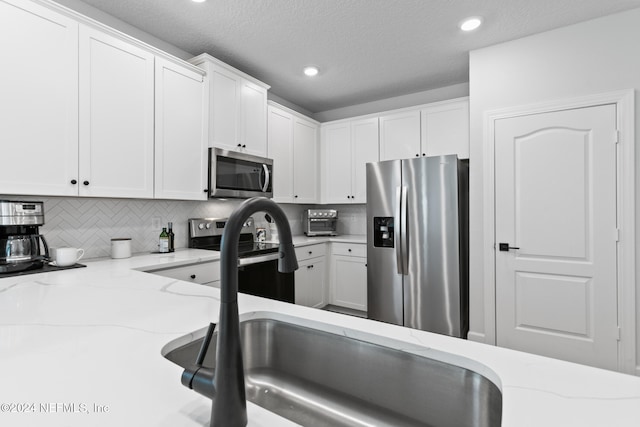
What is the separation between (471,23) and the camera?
7.75 feet

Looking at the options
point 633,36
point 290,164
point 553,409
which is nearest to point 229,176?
point 290,164

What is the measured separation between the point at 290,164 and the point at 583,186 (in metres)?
2.70

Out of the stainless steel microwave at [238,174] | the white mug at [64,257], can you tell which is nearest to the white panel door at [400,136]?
the stainless steel microwave at [238,174]

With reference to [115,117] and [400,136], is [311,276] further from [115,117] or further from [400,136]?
[115,117]

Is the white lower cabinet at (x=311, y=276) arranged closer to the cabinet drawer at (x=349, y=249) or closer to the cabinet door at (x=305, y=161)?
the cabinet drawer at (x=349, y=249)

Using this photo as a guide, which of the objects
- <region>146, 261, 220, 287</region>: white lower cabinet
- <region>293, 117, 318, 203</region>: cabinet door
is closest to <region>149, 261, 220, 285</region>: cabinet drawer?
<region>146, 261, 220, 287</region>: white lower cabinet

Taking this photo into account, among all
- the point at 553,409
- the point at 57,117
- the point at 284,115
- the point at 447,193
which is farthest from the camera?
the point at 284,115

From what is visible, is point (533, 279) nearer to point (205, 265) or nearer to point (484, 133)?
point (484, 133)

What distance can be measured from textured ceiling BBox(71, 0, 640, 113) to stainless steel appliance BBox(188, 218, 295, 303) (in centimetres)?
152

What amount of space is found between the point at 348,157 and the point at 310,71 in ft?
3.83

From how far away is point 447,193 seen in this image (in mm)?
2730

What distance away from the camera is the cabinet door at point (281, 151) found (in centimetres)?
344

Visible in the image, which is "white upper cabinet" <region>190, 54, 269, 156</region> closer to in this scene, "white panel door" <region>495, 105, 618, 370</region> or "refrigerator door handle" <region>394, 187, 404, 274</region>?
"refrigerator door handle" <region>394, 187, 404, 274</region>

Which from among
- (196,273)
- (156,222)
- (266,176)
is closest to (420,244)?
(266,176)
